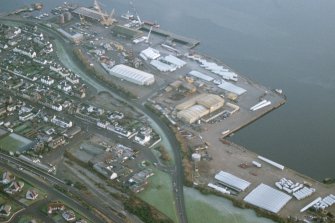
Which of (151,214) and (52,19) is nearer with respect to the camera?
(151,214)

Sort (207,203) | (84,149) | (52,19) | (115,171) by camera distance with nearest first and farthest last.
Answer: (207,203), (115,171), (84,149), (52,19)

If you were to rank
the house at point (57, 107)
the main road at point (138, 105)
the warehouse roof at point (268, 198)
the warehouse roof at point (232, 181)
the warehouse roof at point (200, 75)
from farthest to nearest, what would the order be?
the warehouse roof at point (200, 75) → the house at point (57, 107) → the warehouse roof at point (232, 181) → the main road at point (138, 105) → the warehouse roof at point (268, 198)

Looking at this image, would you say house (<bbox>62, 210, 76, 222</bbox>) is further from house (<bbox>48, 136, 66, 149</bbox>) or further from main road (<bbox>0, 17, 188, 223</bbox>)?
house (<bbox>48, 136, 66, 149</bbox>)

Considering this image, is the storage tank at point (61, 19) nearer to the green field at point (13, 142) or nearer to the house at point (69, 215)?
the green field at point (13, 142)

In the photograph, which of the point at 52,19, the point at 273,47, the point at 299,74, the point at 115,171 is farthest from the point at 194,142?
the point at 52,19

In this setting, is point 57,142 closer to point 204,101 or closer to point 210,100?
point 204,101

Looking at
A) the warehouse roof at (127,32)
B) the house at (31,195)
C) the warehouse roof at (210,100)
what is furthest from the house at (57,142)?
the warehouse roof at (127,32)

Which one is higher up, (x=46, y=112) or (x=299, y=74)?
(x=299, y=74)

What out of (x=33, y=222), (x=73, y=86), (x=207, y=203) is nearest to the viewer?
(x=33, y=222)

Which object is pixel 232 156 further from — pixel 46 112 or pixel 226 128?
pixel 46 112
